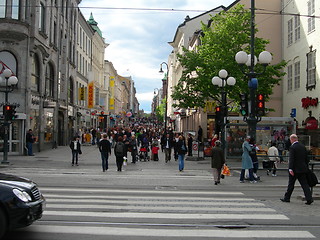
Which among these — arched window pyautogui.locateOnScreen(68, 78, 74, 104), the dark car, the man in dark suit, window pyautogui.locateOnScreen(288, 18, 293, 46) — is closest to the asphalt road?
the man in dark suit

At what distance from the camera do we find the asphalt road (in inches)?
279

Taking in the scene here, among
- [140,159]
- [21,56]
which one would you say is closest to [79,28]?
[21,56]

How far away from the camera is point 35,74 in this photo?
95.8ft

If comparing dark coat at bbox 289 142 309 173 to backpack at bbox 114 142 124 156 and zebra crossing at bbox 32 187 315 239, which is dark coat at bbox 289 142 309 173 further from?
backpack at bbox 114 142 124 156

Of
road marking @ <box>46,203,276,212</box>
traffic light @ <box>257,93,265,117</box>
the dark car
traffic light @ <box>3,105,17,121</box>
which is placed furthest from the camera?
traffic light @ <box>3,105,17,121</box>

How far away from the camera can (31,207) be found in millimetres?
6383

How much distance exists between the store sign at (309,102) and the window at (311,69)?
0.94 metres

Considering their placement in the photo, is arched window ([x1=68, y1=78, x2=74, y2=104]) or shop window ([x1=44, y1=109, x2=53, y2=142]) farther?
arched window ([x1=68, y1=78, x2=74, y2=104])

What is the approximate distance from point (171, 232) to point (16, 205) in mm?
2671

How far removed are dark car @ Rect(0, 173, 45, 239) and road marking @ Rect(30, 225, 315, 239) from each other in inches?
30.8

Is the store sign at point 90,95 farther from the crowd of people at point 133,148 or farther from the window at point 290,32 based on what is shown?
the crowd of people at point 133,148

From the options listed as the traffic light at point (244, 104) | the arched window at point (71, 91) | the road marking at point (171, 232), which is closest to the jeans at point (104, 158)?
the traffic light at point (244, 104)

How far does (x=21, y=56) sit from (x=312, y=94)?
67.6 ft

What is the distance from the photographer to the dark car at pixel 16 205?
6.12 m
